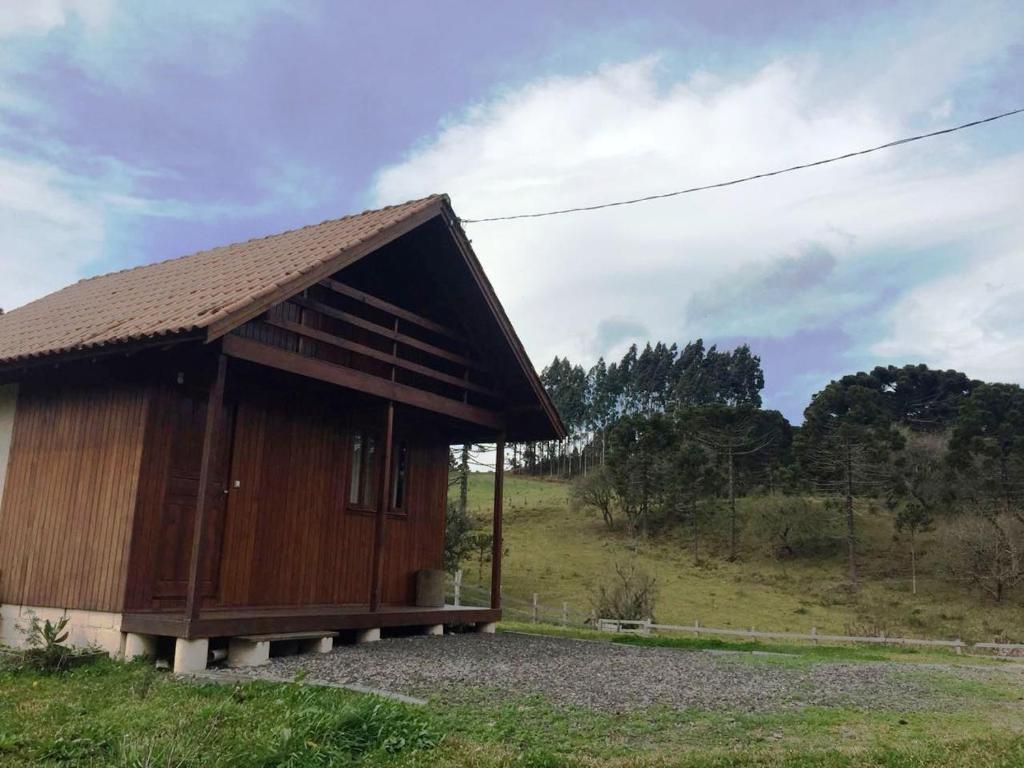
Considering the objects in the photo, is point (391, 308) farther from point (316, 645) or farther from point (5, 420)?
point (5, 420)

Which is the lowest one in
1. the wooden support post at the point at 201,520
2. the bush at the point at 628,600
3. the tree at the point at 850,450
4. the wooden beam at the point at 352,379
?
the bush at the point at 628,600

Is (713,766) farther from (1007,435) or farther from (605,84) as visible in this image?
(1007,435)

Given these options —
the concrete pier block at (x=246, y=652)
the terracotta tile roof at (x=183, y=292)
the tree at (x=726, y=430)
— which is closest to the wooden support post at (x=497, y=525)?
the terracotta tile roof at (x=183, y=292)

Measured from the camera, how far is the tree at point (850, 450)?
41.7m

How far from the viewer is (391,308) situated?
11203 mm

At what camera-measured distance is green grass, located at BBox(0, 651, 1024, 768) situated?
4.69 m

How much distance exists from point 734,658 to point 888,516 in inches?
1499

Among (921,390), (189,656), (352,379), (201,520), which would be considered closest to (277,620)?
(189,656)

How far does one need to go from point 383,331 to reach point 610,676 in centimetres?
519

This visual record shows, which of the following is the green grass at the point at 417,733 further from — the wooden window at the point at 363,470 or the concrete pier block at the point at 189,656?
the wooden window at the point at 363,470

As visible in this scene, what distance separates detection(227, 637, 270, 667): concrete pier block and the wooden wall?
1.33m

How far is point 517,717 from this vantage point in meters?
5.91

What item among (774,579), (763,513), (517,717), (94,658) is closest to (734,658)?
(517,717)

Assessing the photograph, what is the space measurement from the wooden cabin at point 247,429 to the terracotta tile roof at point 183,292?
0.16 feet
